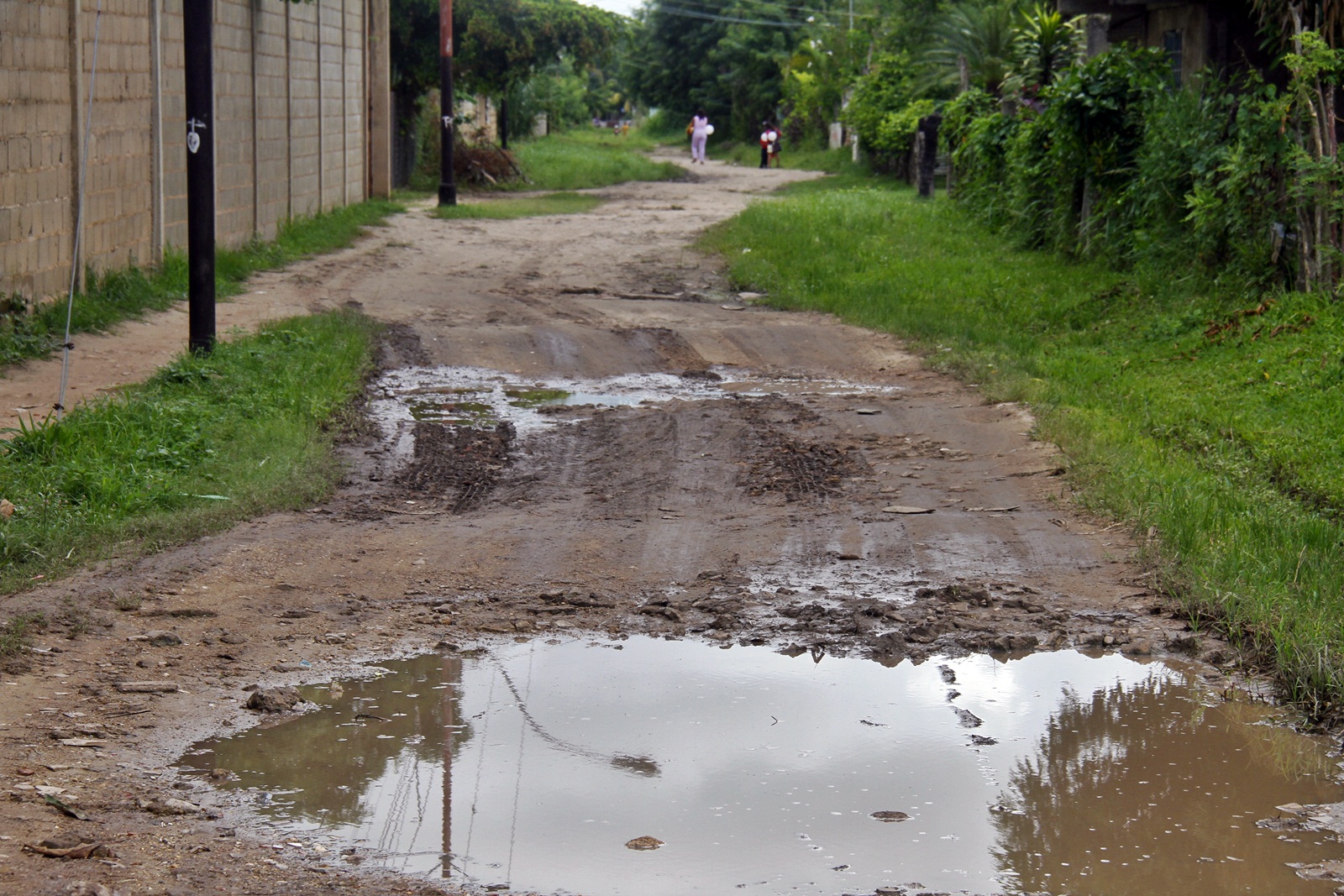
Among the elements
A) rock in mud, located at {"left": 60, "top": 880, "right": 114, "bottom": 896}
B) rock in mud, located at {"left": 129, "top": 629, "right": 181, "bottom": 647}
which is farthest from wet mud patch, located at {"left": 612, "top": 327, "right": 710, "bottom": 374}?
rock in mud, located at {"left": 60, "top": 880, "right": 114, "bottom": 896}

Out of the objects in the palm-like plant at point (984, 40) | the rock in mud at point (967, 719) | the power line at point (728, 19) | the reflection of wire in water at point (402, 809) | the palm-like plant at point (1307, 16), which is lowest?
the reflection of wire in water at point (402, 809)

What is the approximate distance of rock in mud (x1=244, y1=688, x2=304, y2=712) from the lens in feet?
13.8

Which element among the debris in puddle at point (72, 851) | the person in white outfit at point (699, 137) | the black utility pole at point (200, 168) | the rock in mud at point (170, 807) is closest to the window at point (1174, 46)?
the black utility pole at point (200, 168)

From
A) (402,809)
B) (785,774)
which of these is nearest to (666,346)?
(785,774)

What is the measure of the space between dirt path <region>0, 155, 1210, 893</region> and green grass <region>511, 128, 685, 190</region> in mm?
20757

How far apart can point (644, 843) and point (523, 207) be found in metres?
21.3

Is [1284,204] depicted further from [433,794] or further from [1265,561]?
[433,794]

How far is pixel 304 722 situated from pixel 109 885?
115 centimetres

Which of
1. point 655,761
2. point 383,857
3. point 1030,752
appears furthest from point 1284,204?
point 383,857

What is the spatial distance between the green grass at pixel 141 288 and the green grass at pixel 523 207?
12.2 ft

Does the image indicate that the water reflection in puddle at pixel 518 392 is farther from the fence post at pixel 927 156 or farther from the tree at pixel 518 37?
the tree at pixel 518 37

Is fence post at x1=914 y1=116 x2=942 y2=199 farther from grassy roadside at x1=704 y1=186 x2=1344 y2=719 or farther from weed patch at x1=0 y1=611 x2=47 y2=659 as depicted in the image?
weed patch at x1=0 y1=611 x2=47 y2=659

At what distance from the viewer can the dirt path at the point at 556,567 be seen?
369cm

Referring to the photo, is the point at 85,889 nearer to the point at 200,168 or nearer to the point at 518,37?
the point at 200,168
